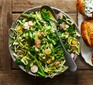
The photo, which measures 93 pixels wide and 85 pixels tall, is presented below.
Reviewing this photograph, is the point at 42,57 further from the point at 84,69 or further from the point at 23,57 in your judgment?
the point at 84,69

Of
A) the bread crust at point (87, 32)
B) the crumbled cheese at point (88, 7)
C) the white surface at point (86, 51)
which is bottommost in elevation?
the white surface at point (86, 51)

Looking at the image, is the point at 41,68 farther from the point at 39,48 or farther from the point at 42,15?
the point at 42,15

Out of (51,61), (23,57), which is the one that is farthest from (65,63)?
(23,57)

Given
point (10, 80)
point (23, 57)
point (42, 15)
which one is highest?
point (42, 15)

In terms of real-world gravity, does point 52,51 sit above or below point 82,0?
below

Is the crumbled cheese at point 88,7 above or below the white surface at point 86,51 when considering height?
above
